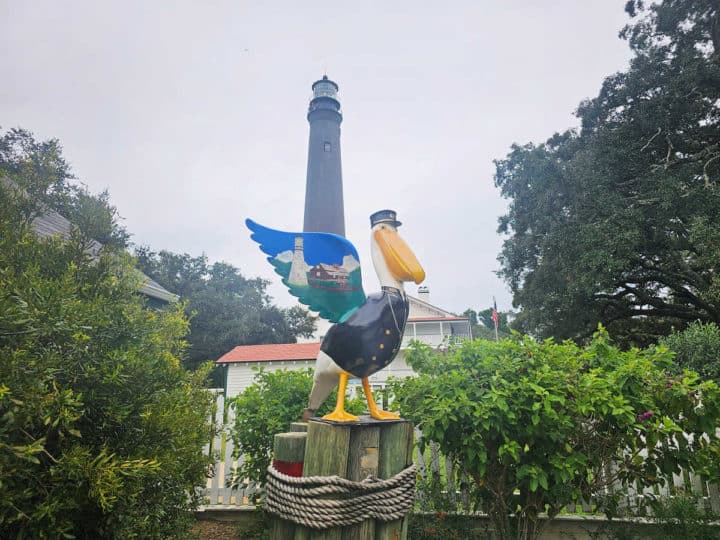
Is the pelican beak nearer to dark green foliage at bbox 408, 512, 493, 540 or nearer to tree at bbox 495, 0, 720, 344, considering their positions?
dark green foliage at bbox 408, 512, 493, 540

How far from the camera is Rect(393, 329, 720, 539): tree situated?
2914 mm

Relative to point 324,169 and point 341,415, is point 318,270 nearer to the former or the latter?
point 341,415

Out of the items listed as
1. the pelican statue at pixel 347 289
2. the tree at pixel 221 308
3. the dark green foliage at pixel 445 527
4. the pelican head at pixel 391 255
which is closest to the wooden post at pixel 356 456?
the pelican statue at pixel 347 289

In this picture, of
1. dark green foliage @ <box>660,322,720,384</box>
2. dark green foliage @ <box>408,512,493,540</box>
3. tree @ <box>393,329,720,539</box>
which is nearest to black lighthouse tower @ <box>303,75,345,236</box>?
dark green foliage @ <box>660,322,720,384</box>

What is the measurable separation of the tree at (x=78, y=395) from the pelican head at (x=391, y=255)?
1322 millimetres

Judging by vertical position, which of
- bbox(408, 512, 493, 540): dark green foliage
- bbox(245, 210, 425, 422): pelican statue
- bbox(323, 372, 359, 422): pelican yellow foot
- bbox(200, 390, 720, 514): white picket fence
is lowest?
bbox(408, 512, 493, 540): dark green foliage

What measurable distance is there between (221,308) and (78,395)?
23.2 metres

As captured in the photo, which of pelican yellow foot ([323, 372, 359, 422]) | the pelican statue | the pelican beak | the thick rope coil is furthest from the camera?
the pelican beak

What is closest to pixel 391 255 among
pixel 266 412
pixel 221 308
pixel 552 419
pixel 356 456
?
pixel 356 456

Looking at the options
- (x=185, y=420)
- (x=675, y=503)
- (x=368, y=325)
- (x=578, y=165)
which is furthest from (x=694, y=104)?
(x=185, y=420)

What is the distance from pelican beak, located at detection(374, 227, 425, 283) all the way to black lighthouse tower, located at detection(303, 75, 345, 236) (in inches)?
456

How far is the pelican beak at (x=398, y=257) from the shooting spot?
8.91 ft

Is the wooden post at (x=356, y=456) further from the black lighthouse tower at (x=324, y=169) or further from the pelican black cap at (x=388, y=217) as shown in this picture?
the black lighthouse tower at (x=324, y=169)

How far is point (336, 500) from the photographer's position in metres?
2.10
